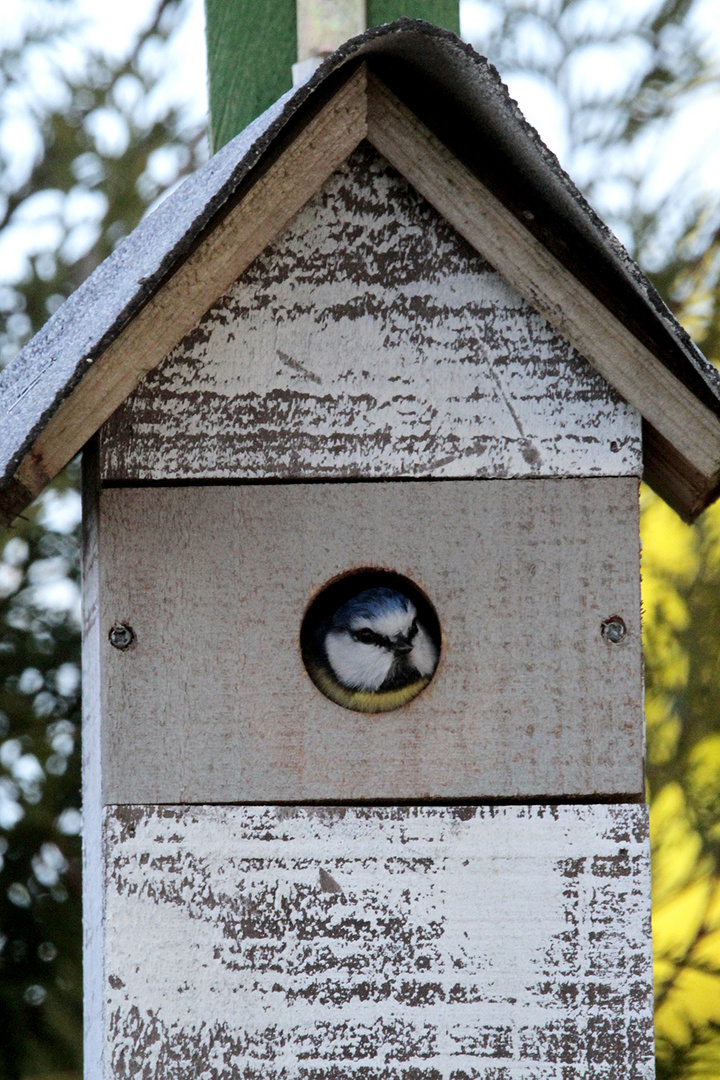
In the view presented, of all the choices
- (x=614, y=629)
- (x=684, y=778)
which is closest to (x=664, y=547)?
(x=684, y=778)

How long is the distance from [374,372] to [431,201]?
0.61ft

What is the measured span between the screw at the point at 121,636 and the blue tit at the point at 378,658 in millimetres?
196

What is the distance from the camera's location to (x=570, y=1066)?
4.88 ft

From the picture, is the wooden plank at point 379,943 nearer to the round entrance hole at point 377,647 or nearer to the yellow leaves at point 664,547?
the round entrance hole at point 377,647

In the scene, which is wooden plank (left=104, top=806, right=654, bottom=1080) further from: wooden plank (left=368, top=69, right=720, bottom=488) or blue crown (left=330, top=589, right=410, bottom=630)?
wooden plank (left=368, top=69, right=720, bottom=488)

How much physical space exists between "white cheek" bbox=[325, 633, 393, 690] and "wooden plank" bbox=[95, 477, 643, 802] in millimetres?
53

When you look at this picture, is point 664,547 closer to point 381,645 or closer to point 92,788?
point 381,645

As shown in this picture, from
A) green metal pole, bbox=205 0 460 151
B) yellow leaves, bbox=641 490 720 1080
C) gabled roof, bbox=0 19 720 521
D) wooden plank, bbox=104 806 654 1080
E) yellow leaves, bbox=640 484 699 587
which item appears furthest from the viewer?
yellow leaves, bbox=640 484 699 587

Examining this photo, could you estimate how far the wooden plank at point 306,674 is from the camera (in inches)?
59.3

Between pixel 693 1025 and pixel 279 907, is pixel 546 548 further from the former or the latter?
pixel 693 1025

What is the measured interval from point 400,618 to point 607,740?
25 centimetres

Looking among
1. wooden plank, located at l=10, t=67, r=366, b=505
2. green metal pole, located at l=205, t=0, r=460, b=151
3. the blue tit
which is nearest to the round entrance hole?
the blue tit

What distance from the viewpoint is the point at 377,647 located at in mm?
1530

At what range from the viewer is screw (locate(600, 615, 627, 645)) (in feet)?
5.04
